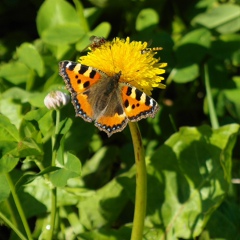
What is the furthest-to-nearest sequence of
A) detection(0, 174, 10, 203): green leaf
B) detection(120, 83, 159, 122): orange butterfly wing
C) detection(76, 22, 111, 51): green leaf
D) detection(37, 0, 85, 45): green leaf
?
detection(37, 0, 85, 45): green leaf < detection(76, 22, 111, 51): green leaf < detection(0, 174, 10, 203): green leaf < detection(120, 83, 159, 122): orange butterfly wing

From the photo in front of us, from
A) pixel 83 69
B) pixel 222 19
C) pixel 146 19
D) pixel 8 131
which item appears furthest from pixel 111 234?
pixel 222 19

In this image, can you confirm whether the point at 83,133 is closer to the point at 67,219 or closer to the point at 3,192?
the point at 67,219

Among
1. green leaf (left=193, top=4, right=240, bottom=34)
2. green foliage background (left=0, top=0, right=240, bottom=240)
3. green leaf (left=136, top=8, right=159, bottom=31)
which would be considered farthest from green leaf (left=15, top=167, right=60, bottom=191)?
green leaf (left=193, top=4, right=240, bottom=34)


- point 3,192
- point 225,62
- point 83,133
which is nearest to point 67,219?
point 83,133

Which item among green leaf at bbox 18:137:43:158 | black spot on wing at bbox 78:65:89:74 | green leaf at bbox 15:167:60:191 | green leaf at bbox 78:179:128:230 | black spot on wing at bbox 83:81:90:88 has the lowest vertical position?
green leaf at bbox 78:179:128:230

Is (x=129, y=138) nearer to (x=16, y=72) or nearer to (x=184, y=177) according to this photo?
(x=184, y=177)

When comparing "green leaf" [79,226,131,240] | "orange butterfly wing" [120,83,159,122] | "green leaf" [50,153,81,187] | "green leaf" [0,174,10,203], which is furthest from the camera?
"green leaf" [79,226,131,240]

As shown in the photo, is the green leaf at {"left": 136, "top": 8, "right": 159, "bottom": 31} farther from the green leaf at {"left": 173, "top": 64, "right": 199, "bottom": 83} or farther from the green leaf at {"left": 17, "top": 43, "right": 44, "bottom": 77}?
the green leaf at {"left": 17, "top": 43, "right": 44, "bottom": 77}
